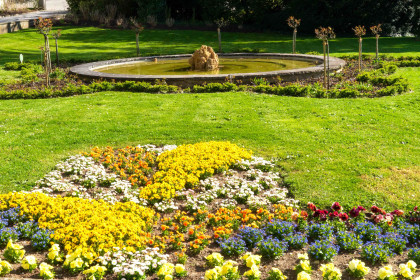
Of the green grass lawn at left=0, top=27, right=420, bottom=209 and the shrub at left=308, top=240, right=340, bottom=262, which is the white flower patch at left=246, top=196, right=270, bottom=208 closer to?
the green grass lawn at left=0, top=27, right=420, bottom=209

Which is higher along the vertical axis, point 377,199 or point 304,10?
point 304,10

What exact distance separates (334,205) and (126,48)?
2011 centimetres

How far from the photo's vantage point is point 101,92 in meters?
13.6

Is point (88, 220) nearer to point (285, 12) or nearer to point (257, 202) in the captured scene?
point (257, 202)

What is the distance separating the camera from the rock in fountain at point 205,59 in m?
16.5

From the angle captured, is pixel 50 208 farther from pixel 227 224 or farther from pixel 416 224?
pixel 416 224

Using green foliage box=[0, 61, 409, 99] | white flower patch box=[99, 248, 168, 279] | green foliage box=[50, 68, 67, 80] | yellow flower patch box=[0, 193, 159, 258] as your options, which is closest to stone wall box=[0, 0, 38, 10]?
green foliage box=[50, 68, 67, 80]

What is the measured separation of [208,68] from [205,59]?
32 cm

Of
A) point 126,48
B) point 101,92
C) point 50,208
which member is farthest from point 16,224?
point 126,48

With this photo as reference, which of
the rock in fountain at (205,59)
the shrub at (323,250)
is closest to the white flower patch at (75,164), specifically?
the shrub at (323,250)

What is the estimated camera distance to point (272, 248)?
220 inches

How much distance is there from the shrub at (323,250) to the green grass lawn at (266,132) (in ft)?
4.50

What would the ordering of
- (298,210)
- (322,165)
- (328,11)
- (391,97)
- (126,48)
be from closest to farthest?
(298,210), (322,165), (391,97), (126,48), (328,11)

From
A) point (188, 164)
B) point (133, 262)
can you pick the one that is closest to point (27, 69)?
point (188, 164)
